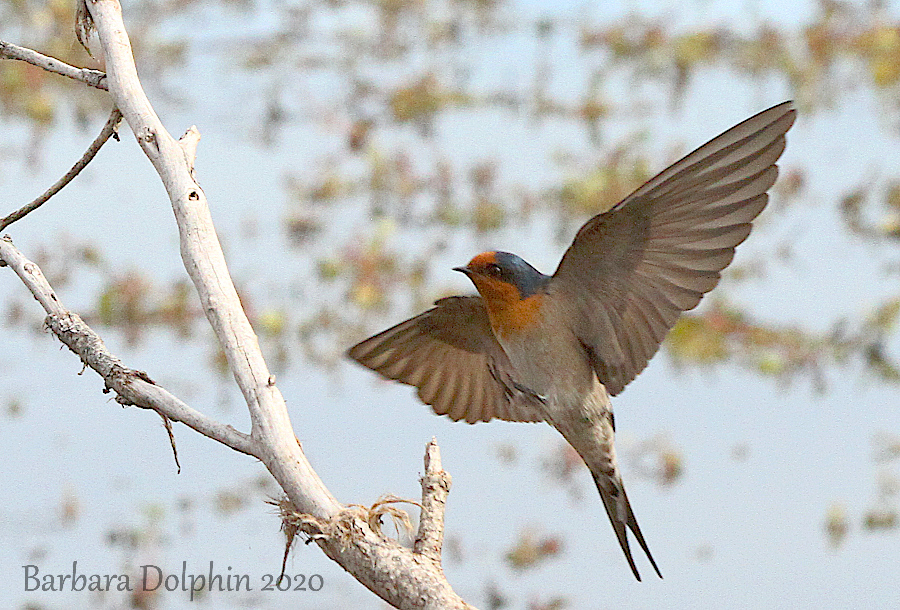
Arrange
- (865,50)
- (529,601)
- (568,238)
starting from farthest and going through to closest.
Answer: (865,50) → (568,238) → (529,601)

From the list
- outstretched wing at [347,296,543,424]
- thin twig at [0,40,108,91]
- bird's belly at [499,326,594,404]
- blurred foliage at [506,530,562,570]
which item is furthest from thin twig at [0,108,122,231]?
blurred foliage at [506,530,562,570]

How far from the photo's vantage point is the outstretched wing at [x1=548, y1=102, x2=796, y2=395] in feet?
2.76

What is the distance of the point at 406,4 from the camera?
3266mm

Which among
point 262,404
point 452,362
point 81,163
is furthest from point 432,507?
point 81,163

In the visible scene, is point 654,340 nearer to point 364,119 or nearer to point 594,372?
point 594,372

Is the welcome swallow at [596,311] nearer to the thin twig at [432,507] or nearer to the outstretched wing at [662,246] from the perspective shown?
the outstretched wing at [662,246]

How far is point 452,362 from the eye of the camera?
42.8 inches

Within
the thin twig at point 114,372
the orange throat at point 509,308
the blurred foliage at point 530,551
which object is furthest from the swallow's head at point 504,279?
the blurred foliage at point 530,551

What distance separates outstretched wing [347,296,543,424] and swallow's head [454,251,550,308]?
63 mm

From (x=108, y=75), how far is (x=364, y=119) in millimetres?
1980

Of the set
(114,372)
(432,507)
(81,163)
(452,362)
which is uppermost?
(81,163)

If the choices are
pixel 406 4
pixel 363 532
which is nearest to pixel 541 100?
pixel 406 4

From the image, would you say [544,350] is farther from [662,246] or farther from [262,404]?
[262,404]

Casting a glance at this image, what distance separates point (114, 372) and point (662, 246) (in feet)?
1.52
